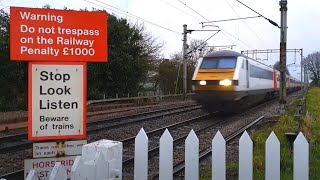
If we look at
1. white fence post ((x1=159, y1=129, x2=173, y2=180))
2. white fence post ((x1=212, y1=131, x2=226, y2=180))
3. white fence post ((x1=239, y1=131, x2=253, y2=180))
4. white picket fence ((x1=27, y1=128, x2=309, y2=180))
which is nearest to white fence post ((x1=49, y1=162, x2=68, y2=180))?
white picket fence ((x1=27, y1=128, x2=309, y2=180))

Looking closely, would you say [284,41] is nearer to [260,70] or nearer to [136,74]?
[260,70]

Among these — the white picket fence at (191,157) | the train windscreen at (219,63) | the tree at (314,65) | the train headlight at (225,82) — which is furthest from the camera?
the tree at (314,65)

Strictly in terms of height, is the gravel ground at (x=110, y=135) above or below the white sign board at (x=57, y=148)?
below

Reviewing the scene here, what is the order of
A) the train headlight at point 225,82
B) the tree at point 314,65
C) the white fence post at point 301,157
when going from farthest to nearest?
the tree at point 314,65
the train headlight at point 225,82
the white fence post at point 301,157

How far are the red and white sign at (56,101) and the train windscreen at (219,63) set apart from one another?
14.2 metres

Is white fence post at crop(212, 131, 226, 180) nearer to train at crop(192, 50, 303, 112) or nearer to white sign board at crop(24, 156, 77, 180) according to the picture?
white sign board at crop(24, 156, 77, 180)

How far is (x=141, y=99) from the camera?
36.8 metres

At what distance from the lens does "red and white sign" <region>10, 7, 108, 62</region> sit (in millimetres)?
4645

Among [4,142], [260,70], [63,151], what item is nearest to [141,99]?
[260,70]

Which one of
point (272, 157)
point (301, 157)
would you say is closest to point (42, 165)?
point (272, 157)

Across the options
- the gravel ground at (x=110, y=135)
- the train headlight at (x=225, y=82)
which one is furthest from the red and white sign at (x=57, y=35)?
the train headlight at (x=225, y=82)

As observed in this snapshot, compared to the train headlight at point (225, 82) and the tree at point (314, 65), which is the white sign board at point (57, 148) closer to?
the train headlight at point (225, 82)

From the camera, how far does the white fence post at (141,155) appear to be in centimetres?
473

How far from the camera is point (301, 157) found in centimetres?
453
